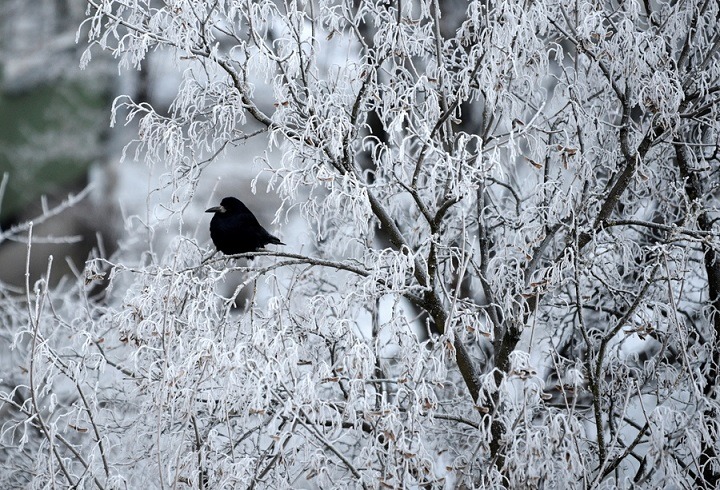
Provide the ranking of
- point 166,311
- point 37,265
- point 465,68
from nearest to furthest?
1. point 166,311
2. point 465,68
3. point 37,265

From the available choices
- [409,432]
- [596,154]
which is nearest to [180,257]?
[409,432]

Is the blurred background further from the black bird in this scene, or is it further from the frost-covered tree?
the frost-covered tree

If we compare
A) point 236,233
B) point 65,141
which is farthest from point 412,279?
point 65,141

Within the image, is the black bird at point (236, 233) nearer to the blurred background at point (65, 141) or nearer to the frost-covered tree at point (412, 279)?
the frost-covered tree at point (412, 279)

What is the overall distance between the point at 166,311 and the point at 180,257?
0.76 meters

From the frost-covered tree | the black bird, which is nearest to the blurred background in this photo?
the black bird

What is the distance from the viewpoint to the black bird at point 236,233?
185 inches

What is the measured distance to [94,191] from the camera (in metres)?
10.3

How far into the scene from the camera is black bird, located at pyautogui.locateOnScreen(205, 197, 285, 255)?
4.71 metres

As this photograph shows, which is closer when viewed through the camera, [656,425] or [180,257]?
[656,425]

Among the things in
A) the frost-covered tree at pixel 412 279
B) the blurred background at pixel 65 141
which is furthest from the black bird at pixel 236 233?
the blurred background at pixel 65 141

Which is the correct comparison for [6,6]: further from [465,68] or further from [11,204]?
[465,68]

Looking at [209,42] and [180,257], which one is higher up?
[209,42]

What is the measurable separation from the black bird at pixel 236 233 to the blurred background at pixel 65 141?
A: 504 cm
